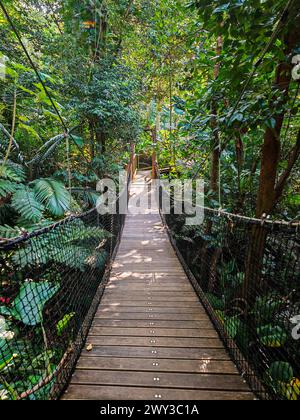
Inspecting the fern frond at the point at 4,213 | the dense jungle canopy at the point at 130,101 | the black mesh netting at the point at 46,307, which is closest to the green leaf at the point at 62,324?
the black mesh netting at the point at 46,307

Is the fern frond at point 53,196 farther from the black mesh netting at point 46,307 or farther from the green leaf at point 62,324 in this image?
the green leaf at point 62,324

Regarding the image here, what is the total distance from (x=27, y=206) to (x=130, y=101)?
2.07m

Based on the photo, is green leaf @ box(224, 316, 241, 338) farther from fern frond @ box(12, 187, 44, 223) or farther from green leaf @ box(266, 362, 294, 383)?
fern frond @ box(12, 187, 44, 223)

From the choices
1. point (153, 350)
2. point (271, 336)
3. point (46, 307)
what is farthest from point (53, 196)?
point (271, 336)

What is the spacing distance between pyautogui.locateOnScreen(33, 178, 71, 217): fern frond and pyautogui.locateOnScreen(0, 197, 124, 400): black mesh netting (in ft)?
0.69

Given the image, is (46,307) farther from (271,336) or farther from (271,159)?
(271,159)

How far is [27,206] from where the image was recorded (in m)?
1.89

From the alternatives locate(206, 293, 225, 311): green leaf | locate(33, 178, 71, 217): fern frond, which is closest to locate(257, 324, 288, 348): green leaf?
locate(206, 293, 225, 311): green leaf

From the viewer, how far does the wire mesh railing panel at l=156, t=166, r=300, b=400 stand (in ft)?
3.96

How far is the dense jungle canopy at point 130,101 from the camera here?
136 centimetres

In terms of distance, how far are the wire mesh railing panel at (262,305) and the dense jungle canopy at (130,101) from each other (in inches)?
11.7
